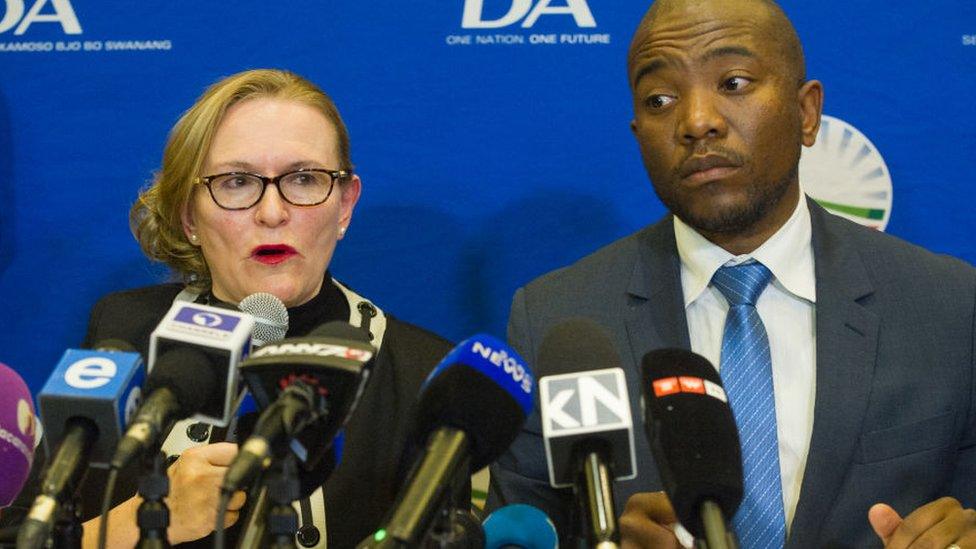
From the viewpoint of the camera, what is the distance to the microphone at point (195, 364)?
1176 mm

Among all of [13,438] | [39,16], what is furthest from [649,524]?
[39,16]

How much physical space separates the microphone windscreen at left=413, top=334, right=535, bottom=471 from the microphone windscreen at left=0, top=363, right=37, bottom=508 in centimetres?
63

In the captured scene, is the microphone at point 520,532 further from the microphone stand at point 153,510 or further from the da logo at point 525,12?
the da logo at point 525,12

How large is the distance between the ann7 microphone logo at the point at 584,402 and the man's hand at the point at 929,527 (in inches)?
23.4

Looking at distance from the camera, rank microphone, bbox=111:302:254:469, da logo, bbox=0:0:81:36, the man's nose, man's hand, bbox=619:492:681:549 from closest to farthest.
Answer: microphone, bbox=111:302:254:469, man's hand, bbox=619:492:681:549, the man's nose, da logo, bbox=0:0:81:36

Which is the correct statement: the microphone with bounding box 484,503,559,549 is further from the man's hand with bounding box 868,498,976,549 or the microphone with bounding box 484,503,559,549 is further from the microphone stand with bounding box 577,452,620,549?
the man's hand with bounding box 868,498,976,549

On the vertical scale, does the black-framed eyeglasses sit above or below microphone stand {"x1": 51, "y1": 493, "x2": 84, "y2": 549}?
above

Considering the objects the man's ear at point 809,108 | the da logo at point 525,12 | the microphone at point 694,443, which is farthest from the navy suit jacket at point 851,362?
the microphone at point 694,443

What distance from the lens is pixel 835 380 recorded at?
6.31 feet

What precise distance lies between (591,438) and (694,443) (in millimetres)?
94

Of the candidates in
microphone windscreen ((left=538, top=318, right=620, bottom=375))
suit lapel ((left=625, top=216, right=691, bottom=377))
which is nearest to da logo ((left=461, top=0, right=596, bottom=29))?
suit lapel ((left=625, top=216, right=691, bottom=377))

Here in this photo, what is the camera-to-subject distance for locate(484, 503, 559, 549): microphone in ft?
4.42

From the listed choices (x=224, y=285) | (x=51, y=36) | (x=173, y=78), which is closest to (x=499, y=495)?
(x=224, y=285)

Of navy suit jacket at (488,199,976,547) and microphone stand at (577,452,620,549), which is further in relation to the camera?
navy suit jacket at (488,199,976,547)
